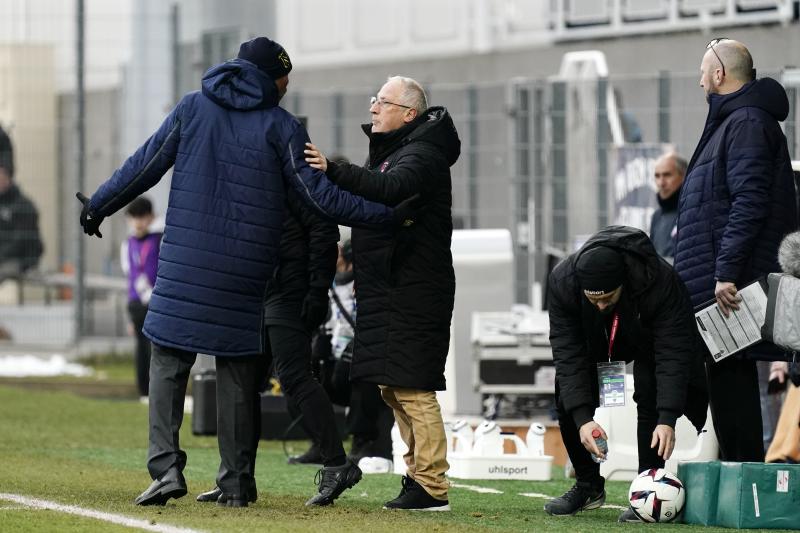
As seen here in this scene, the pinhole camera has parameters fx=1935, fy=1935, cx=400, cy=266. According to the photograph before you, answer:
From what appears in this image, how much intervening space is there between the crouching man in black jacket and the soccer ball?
10 cm

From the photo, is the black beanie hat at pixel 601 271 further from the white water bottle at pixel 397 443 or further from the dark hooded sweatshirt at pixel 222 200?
the white water bottle at pixel 397 443

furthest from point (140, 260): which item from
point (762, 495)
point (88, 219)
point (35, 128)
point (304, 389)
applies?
point (762, 495)

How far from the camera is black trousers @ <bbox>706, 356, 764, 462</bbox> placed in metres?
8.76

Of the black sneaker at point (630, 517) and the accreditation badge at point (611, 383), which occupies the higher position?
the accreditation badge at point (611, 383)

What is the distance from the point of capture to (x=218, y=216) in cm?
809

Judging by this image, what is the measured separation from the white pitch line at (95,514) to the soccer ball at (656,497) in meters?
2.14

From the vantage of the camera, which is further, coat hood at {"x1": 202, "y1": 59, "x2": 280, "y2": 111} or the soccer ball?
the soccer ball

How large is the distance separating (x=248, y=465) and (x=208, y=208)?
→ 114 cm

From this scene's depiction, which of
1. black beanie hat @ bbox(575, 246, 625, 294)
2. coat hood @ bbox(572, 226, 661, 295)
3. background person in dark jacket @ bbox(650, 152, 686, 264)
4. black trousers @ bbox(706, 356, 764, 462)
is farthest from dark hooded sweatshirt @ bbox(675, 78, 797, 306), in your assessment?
background person in dark jacket @ bbox(650, 152, 686, 264)

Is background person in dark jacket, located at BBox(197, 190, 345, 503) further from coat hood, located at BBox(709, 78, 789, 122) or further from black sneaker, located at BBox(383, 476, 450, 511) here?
coat hood, located at BBox(709, 78, 789, 122)

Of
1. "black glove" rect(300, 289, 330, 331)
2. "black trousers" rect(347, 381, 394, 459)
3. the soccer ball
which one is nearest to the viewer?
the soccer ball

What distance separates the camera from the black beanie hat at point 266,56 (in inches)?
326

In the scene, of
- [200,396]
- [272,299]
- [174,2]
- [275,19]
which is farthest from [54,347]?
[272,299]

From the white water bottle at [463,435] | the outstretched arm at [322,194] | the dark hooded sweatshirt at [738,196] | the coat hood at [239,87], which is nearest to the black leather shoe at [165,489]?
the outstretched arm at [322,194]
